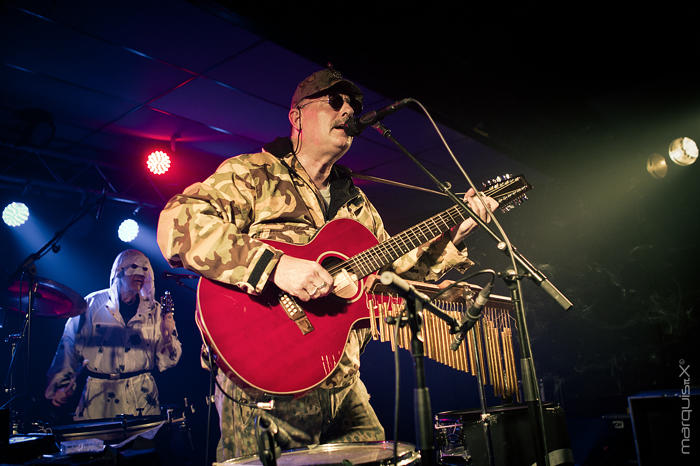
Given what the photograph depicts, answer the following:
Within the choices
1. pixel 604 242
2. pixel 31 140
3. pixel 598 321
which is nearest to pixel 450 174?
pixel 604 242

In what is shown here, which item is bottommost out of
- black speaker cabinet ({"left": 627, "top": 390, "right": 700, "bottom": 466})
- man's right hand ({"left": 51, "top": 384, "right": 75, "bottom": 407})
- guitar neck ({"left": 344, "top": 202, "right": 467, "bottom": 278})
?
black speaker cabinet ({"left": 627, "top": 390, "right": 700, "bottom": 466})

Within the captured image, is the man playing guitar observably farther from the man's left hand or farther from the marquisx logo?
the marquisx logo

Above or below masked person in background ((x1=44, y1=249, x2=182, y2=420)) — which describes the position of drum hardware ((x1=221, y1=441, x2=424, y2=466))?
below

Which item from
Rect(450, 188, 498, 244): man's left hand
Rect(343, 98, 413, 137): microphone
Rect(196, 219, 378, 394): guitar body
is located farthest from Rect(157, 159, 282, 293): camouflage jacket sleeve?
Rect(450, 188, 498, 244): man's left hand

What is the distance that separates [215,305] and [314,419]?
80 centimetres

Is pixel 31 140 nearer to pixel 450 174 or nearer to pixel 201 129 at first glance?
pixel 201 129

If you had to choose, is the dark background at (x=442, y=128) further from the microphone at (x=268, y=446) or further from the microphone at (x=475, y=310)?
the microphone at (x=268, y=446)

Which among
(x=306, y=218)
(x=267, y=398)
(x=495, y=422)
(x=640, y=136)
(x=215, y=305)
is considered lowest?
(x=495, y=422)

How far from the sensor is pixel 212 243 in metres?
2.61

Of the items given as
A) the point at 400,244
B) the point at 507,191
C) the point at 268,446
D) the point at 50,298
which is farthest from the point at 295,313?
the point at 50,298

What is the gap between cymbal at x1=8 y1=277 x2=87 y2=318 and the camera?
588cm

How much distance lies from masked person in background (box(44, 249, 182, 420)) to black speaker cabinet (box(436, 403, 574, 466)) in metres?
4.96

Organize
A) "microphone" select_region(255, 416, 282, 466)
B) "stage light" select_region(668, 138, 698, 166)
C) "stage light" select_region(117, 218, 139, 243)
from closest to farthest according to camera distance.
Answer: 1. "microphone" select_region(255, 416, 282, 466)
2. "stage light" select_region(668, 138, 698, 166)
3. "stage light" select_region(117, 218, 139, 243)

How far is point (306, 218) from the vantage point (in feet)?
10.3
